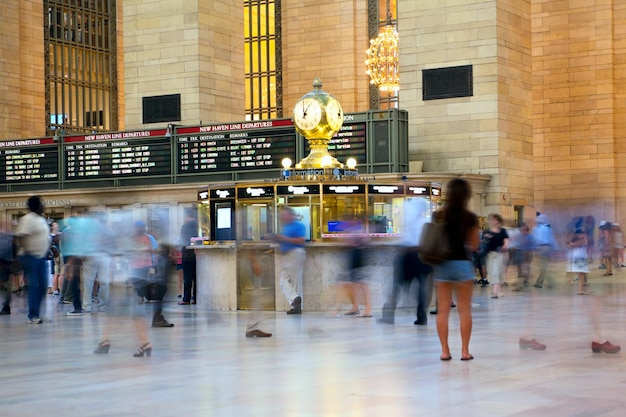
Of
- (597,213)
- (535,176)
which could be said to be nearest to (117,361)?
(597,213)

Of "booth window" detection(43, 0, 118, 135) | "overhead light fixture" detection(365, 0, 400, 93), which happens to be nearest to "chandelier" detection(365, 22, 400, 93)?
"overhead light fixture" detection(365, 0, 400, 93)

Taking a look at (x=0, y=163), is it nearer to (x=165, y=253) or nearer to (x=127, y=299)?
(x=165, y=253)

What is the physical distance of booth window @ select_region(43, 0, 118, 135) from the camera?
38.3 meters

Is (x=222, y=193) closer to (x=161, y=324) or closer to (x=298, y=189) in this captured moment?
(x=298, y=189)

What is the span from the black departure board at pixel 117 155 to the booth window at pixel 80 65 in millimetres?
11459

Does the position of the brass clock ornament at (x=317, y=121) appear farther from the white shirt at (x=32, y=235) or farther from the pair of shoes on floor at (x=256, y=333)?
the pair of shoes on floor at (x=256, y=333)

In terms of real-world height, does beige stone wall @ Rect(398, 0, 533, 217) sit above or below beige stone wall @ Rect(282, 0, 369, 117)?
below

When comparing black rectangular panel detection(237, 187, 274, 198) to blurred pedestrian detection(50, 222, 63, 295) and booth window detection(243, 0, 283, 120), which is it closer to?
blurred pedestrian detection(50, 222, 63, 295)

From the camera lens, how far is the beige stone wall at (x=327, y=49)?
33.8 metres

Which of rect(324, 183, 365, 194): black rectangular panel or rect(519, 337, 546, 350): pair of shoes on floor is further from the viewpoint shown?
rect(324, 183, 365, 194): black rectangular panel

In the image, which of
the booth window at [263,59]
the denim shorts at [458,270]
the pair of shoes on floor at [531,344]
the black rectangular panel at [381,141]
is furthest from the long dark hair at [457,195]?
the booth window at [263,59]

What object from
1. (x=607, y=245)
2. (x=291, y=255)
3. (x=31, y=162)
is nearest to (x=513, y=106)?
(x=607, y=245)

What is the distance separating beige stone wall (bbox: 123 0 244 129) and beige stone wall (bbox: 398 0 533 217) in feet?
16.1

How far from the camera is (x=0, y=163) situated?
2741 centimetres
